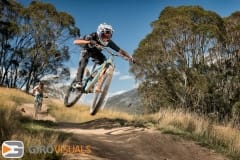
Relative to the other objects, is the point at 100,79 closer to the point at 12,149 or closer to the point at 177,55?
the point at 12,149

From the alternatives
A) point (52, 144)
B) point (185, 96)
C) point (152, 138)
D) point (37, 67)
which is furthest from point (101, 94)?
point (37, 67)

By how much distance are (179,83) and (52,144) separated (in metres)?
23.2

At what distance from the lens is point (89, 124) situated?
46.9ft

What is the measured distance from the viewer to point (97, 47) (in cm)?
1045

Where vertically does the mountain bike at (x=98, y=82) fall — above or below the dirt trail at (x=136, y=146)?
above

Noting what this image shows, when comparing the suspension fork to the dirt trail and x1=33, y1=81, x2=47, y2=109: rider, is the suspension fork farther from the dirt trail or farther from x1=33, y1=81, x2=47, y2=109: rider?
x1=33, y1=81, x2=47, y2=109: rider

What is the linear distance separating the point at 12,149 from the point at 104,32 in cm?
427

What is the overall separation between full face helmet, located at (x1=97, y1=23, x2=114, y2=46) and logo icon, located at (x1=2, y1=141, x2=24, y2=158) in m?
4.00

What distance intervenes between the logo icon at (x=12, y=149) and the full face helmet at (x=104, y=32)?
3996mm

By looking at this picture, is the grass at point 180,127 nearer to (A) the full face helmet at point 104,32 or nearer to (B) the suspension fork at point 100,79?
(B) the suspension fork at point 100,79

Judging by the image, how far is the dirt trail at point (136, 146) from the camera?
8599 mm

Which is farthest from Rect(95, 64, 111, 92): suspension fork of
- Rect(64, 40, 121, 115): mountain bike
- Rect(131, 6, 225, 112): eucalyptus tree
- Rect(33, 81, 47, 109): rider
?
Rect(131, 6, 225, 112): eucalyptus tree

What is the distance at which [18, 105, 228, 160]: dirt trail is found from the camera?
860 cm

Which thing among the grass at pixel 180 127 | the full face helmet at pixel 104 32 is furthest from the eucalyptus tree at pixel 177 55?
the full face helmet at pixel 104 32
